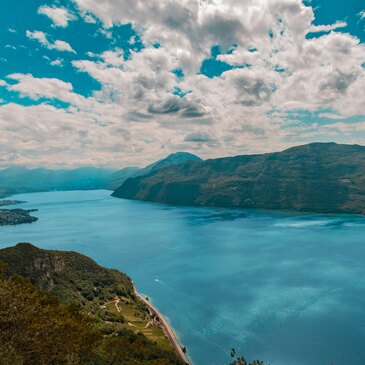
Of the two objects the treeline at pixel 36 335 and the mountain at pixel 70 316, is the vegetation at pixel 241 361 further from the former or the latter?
the treeline at pixel 36 335

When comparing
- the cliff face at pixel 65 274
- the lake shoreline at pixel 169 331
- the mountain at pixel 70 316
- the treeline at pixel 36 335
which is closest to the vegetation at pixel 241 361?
the lake shoreline at pixel 169 331

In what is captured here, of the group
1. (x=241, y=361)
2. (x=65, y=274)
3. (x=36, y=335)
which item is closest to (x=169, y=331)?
(x=241, y=361)

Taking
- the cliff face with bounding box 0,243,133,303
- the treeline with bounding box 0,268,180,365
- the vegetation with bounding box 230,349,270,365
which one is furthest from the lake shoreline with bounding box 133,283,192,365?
the treeline with bounding box 0,268,180,365

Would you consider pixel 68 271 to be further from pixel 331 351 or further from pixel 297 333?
pixel 331 351

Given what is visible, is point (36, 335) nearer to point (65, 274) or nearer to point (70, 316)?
point (70, 316)

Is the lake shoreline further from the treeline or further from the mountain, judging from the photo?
the treeline

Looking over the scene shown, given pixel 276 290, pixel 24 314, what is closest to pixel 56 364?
pixel 24 314
